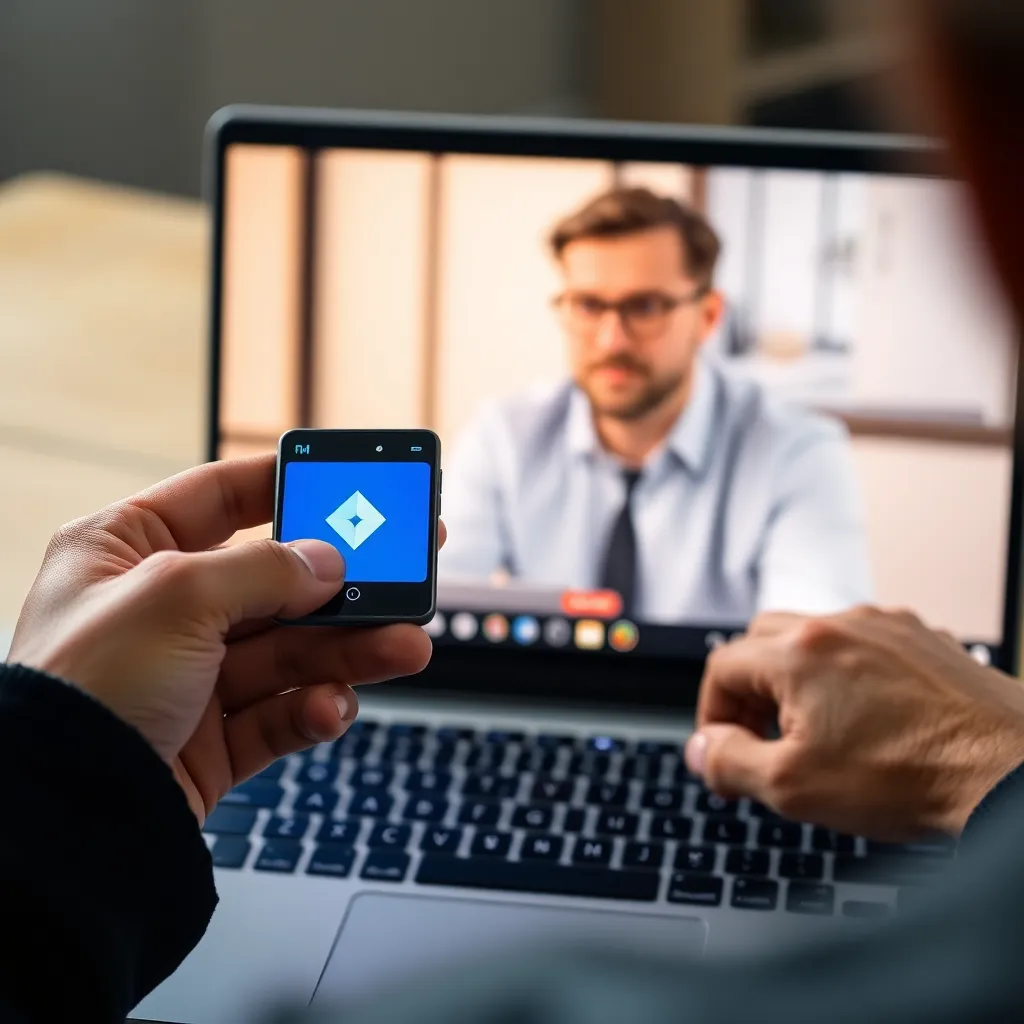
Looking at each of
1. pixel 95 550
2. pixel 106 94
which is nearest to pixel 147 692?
pixel 95 550

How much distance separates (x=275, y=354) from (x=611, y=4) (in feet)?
7.51

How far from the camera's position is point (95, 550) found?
25.0 inches

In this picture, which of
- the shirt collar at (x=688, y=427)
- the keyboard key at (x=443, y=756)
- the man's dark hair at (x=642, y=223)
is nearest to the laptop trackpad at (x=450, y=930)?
the keyboard key at (x=443, y=756)

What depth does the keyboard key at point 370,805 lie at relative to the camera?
811mm

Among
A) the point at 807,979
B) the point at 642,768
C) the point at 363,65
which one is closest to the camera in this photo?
the point at 807,979

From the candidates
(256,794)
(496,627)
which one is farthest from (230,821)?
(496,627)

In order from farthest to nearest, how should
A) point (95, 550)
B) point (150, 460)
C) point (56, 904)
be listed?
point (150, 460) → point (95, 550) → point (56, 904)

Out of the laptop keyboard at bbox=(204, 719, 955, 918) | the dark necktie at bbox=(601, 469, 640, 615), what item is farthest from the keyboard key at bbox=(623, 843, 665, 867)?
the dark necktie at bbox=(601, 469, 640, 615)

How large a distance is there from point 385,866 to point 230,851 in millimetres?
88

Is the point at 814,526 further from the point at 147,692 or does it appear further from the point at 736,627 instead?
the point at 147,692

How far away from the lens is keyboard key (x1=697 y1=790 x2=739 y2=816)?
32.4 inches

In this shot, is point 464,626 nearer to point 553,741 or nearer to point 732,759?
point 553,741

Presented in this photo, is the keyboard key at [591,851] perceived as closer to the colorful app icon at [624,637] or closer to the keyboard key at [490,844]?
the keyboard key at [490,844]

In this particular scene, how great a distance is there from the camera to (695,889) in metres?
0.76
